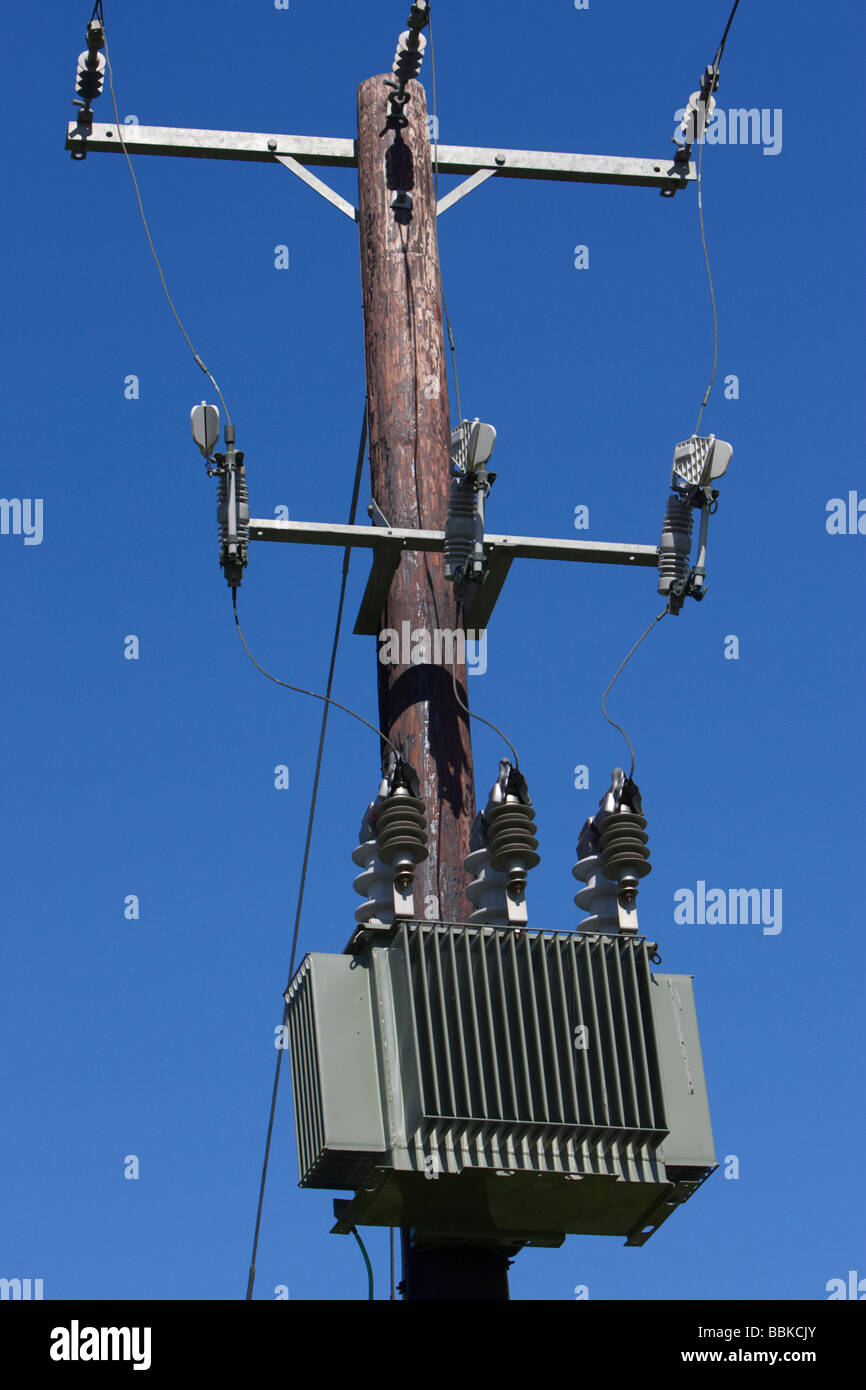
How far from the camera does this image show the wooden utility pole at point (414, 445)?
8328 millimetres

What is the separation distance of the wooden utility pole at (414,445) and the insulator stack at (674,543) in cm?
81

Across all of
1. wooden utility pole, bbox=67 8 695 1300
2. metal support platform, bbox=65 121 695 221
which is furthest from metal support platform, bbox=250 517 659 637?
metal support platform, bbox=65 121 695 221

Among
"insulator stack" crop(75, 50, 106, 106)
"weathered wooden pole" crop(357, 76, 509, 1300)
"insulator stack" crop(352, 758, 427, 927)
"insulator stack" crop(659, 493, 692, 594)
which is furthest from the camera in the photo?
"insulator stack" crop(75, 50, 106, 106)

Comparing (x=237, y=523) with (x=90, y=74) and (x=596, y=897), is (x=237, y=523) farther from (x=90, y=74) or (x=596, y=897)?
(x=90, y=74)

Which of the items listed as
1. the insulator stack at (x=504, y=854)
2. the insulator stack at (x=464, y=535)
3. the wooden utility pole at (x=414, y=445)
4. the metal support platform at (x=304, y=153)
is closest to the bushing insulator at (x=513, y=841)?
the insulator stack at (x=504, y=854)

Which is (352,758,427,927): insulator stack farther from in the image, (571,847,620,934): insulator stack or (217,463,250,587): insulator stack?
(217,463,250,587): insulator stack

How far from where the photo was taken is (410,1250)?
304 inches

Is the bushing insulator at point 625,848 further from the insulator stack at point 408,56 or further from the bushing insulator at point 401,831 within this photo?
the insulator stack at point 408,56

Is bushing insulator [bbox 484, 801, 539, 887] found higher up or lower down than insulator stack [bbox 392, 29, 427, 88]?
lower down

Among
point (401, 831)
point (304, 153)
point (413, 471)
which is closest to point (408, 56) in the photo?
point (304, 153)

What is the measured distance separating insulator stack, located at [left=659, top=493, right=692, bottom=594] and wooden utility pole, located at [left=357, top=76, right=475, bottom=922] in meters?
0.81

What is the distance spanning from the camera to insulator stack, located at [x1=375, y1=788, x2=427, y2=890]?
25.1 ft
